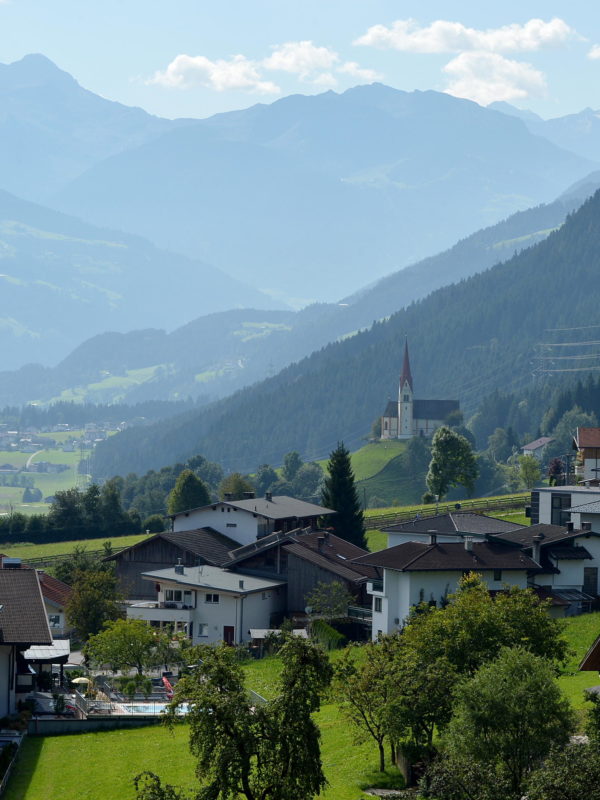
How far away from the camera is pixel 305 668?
29312 millimetres

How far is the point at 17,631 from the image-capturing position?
48625 millimetres

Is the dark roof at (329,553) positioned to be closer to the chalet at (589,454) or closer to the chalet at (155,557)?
the chalet at (155,557)

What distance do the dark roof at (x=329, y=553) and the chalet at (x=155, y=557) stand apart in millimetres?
6047

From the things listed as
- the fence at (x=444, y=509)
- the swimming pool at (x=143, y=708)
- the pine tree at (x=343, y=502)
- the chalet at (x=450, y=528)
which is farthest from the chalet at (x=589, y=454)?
the swimming pool at (x=143, y=708)

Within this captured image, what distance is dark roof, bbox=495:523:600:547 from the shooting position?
222 ft

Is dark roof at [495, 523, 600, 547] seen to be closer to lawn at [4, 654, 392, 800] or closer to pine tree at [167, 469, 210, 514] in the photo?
lawn at [4, 654, 392, 800]

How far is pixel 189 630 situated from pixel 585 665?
39.8 meters

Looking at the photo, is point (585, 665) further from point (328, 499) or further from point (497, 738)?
point (328, 499)

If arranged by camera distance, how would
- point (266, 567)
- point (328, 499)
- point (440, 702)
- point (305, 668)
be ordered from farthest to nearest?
point (328, 499) → point (266, 567) → point (440, 702) → point (305, 668)

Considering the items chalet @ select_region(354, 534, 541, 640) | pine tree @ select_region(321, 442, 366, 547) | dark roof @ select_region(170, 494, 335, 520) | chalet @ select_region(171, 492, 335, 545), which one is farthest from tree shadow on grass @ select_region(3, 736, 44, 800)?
pine tree @ select_region(321, 442, 366, 547)

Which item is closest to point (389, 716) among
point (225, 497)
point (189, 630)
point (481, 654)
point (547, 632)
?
point (481, 654)

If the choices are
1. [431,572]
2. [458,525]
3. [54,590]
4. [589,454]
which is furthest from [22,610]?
[589,454]

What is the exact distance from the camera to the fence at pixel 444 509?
105 metres

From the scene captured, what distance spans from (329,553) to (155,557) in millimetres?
12472
